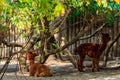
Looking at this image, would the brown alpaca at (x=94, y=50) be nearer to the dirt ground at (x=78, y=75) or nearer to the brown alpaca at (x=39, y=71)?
the dirt ground at (x=78, y=75)

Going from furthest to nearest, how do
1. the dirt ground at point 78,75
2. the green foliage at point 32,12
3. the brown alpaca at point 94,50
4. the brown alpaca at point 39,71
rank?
the brown alpaca at point 94,50, the brown alpaca at point 39,71, the dirt ground at point 78,75, the green foliage at point 32,12

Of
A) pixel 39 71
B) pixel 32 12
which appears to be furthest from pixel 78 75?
pixel 32 12

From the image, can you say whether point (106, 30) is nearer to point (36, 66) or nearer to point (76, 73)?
point (76, 73)

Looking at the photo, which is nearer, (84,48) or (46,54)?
(46,54)

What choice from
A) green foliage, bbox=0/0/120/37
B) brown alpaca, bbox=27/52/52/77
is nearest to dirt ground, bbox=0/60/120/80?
brown alpaca, bbox=27/52/52/77

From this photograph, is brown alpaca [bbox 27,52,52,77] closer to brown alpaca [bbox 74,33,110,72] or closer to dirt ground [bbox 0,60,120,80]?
dirt ground [bbox 0,60,120,80]

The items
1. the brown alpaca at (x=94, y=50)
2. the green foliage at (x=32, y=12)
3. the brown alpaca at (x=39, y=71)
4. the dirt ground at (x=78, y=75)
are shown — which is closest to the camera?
the green foliage at (x=32, y=12)

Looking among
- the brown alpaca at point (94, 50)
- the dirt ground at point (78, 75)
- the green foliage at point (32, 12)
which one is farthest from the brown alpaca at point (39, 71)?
the green foliage at point (32, 12)

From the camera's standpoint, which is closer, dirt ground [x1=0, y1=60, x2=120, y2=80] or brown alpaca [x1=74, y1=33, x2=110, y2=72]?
dirt ground [x1=0, y1=60, x2=120, y2=80]

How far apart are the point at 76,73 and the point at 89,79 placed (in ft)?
5.53

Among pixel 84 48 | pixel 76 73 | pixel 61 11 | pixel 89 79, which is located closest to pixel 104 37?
pixel 84 48

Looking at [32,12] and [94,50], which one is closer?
[32,12]

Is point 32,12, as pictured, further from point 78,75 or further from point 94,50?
point 94,50

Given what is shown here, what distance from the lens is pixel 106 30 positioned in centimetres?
1581
